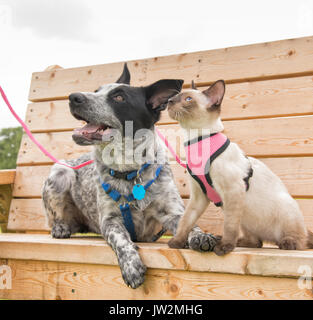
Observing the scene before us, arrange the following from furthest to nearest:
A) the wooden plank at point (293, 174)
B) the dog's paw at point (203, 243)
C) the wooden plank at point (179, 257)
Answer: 1. the wooden plank at point (293, 174)
2. the dog's paw at point (203, 243)
3. the wooden plank at point (179, 257)

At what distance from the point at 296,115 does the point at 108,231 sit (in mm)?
1469

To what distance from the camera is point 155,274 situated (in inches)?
61.0

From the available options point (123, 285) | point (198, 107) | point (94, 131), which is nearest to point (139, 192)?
point (94, 131)

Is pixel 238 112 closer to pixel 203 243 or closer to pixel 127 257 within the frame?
pixel 203 243

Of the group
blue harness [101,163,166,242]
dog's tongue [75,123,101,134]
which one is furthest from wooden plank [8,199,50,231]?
dog's tongue [75,123,101,134]

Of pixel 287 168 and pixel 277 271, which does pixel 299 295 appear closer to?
pixel 277 271

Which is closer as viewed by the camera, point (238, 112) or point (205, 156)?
point (205, 156)

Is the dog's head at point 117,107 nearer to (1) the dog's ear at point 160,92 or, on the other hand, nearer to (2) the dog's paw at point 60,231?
(1) the dog's ear at point 160,92

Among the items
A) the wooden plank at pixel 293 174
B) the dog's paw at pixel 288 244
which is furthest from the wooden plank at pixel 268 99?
the dog's paw at pixel 288 244

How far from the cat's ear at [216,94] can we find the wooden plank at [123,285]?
749mm

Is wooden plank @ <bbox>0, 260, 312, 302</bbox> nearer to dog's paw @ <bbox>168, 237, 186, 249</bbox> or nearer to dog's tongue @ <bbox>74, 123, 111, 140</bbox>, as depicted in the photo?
dog's paw @ <bbox>168, 237, 186, 249</bbox>

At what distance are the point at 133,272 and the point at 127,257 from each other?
8 centimetres

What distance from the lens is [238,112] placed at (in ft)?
8.07

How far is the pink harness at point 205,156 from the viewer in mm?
1521
